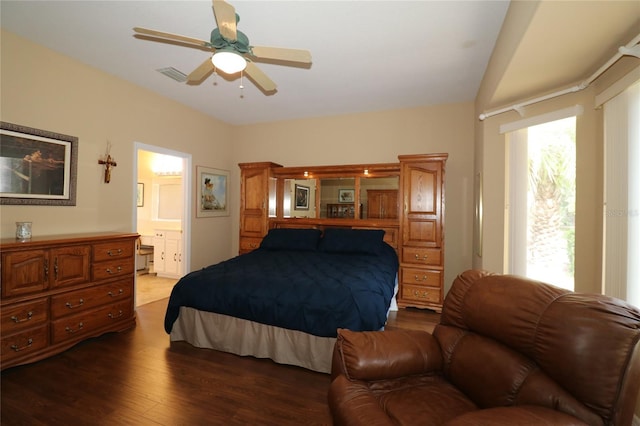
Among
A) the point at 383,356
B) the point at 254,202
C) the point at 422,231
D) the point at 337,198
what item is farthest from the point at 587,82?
the point at 254,202

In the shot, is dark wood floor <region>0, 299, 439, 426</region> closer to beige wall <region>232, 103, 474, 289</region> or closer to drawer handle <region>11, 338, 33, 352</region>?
drawer handle <region>11, 338, 33, 352</region>

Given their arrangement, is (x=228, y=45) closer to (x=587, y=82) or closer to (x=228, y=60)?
(x=228, y=60)

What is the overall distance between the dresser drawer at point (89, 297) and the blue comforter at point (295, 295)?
2.34 ft

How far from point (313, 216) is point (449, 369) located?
3.31 m

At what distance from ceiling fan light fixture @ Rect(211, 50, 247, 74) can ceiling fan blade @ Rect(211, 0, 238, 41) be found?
107 mm

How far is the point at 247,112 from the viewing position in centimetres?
447

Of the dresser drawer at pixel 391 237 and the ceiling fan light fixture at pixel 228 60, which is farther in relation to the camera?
the dresser drawer at pixel 391 237

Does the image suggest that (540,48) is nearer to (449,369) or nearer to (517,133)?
(517,133)

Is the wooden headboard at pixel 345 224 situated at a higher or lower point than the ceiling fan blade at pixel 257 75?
lower

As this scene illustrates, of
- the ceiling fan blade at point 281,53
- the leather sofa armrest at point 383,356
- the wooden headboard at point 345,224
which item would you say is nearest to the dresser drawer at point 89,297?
the wooden headboard at point 345,224

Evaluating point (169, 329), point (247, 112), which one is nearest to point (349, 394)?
point (169, 329)

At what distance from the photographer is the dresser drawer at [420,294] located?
3.63m

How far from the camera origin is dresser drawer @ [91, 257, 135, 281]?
107 inches

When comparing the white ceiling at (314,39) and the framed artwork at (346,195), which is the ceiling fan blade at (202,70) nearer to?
the white ceiling at (314,39)
